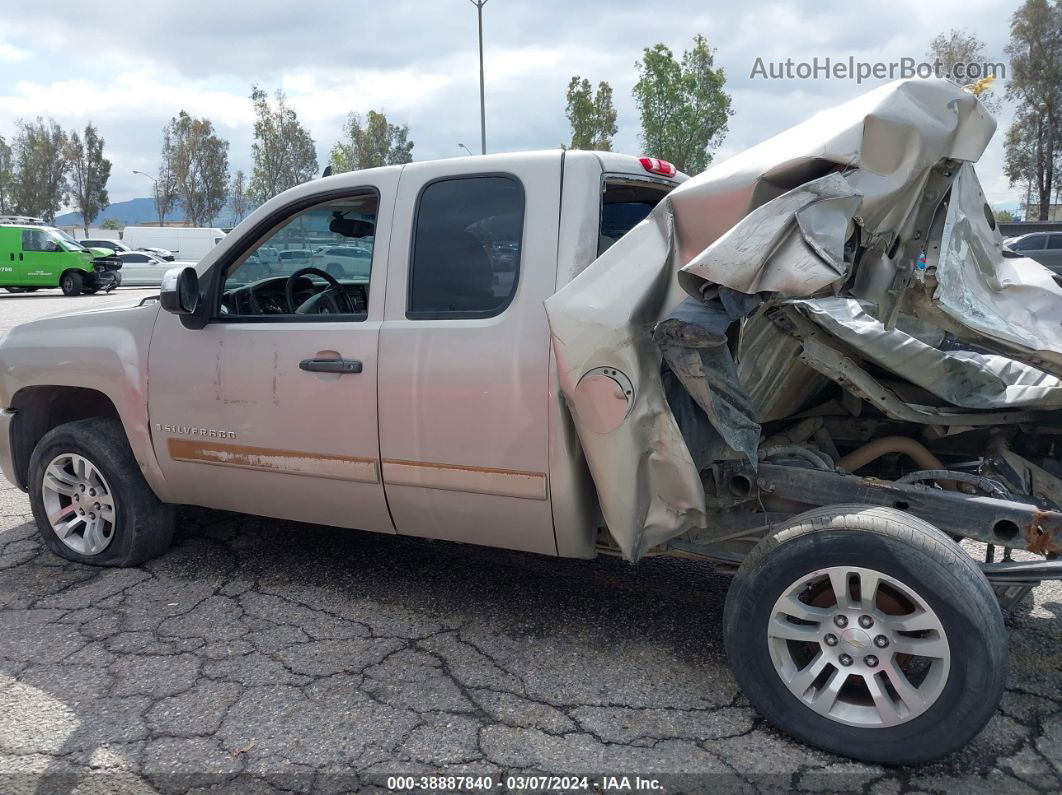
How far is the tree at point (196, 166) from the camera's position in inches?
2506

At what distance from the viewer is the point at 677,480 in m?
2.93

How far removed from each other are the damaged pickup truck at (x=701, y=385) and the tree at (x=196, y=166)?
219 feet

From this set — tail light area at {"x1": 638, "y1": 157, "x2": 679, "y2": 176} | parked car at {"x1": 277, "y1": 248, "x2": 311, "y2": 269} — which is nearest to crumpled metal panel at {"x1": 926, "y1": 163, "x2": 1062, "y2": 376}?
tail light area at {"x1": 638, "y1": 157, "x2": 679, "y2": 176}

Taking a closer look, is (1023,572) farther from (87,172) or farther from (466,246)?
(87,172)

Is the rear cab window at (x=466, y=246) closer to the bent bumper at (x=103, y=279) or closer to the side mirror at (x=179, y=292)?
the side mirror at (x=179, y=292)

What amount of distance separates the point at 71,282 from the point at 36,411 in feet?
77.4

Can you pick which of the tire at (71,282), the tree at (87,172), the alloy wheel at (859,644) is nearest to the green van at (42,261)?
the tire at (71,282)

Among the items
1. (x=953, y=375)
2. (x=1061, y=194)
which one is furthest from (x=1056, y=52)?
(x=953, y=375)

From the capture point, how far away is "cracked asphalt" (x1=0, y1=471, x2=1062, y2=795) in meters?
2.65

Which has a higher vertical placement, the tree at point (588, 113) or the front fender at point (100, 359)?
the tree at point (588, 113)

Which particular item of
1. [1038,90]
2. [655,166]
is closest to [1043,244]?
[1038,90]

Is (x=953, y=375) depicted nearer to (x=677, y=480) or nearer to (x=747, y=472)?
(x=747, y=472)

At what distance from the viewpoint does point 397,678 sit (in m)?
3.20

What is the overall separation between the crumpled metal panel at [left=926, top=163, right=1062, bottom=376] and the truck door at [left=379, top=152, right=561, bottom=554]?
4.82ft
